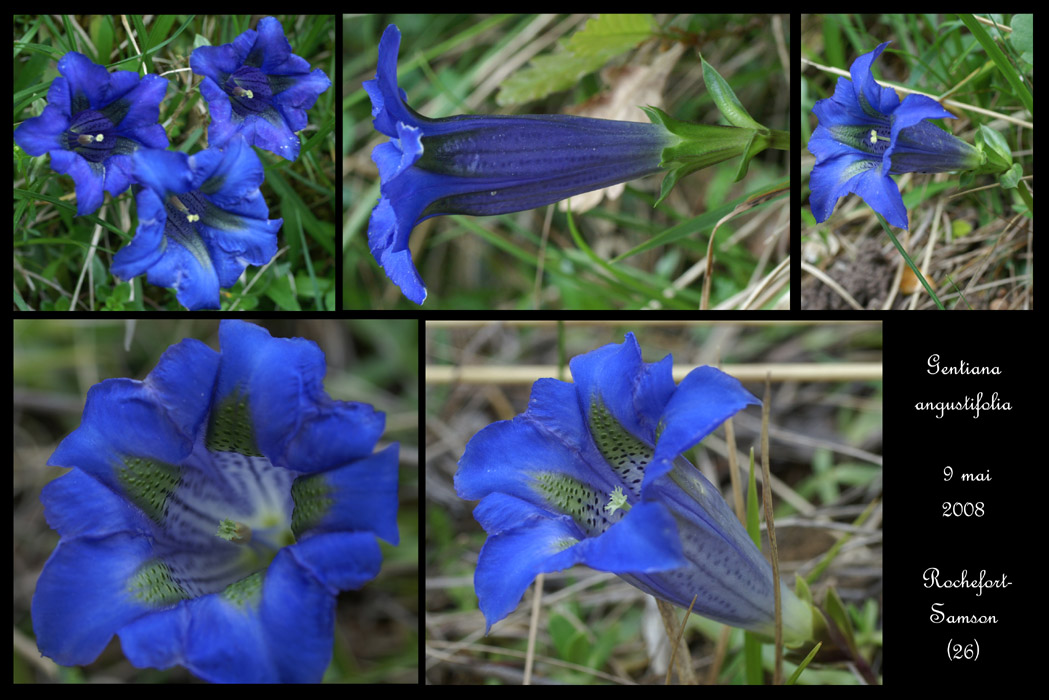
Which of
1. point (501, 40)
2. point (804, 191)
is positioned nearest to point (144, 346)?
point (501, 40)

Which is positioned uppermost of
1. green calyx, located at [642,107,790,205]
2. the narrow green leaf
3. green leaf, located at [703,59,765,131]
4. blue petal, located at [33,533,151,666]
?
green leaf, located at [703,59,765,131]

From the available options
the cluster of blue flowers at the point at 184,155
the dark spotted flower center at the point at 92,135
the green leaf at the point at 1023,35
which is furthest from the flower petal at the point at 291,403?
the green leaf at the point at 1023,35

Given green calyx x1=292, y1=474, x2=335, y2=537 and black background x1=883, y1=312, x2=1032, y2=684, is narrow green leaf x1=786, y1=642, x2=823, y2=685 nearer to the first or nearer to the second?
black background x1=883, y1=312, x2=1032, y2=684

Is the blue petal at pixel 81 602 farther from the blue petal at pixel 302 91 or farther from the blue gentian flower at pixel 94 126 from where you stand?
the blue petal at pixel 302 91

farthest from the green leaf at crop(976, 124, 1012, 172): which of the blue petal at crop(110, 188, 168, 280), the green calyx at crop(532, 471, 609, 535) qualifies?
the blue petal at crop(110, 188, 168, 280)
